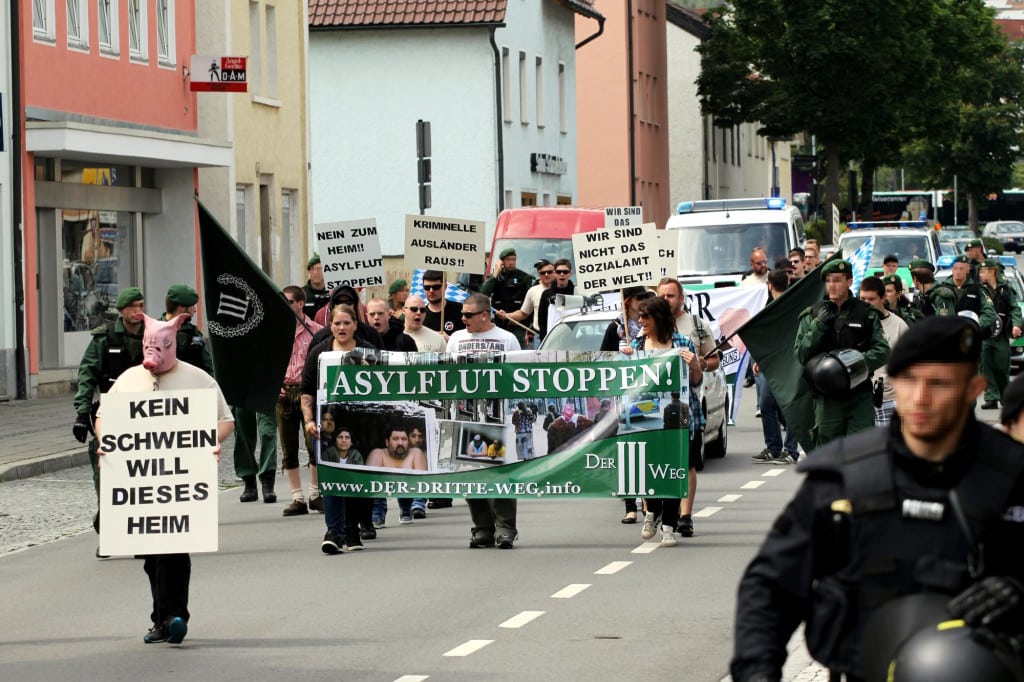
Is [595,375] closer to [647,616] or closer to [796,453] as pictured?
[647,616]

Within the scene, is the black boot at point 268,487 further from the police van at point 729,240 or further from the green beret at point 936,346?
the police van at point 729,240

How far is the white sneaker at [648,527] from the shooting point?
13.8m

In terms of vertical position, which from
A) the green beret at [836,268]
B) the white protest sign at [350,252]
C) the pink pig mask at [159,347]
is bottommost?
the pink pig mask at [159,347]

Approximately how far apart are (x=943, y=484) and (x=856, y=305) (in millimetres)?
9132

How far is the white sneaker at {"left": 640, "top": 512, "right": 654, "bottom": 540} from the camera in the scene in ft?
45.3

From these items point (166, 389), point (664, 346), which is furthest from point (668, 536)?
point (166, 389)

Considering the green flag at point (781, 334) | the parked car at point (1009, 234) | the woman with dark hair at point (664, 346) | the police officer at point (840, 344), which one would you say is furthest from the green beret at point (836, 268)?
the parked car at point (1009, 234)

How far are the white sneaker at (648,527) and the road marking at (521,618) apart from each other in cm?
331

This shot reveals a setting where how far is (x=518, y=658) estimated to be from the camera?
9227 mm

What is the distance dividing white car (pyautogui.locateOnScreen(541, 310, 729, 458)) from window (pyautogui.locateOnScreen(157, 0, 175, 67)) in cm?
1652

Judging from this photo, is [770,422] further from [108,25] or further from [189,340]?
[108,25]

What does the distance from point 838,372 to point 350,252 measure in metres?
8.63

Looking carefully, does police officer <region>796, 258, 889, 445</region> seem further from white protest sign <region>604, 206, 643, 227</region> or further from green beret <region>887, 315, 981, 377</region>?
green beret <region>887, 315, 981, 377</region>

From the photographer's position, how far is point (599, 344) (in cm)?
1939
